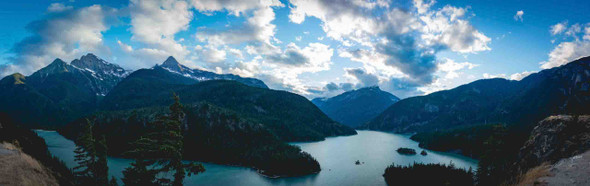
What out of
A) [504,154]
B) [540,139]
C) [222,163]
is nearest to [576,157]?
[540,139]

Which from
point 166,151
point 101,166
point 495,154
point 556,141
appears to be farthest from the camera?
point 495,154

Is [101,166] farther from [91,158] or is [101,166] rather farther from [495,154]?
[495,154]

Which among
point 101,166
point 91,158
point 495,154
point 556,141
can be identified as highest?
point 556,141

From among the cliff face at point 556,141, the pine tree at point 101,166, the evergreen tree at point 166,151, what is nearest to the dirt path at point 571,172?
the cliff face at point 556,141

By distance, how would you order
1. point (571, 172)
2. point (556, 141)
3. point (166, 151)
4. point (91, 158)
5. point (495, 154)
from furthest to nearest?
1. point (495, 154)
2. point (91, 158)
3. point (556, 141)
4. point (571, 172)
5. point (166, 151)

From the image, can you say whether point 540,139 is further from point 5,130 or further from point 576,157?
point 5,130

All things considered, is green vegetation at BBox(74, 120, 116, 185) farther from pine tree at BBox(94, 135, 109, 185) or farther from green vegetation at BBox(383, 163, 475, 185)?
green vegetation at BBox(383, 163, 475, 185)

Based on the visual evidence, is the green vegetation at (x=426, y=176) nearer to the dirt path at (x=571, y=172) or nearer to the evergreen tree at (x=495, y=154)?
the evergreen tree at (x=495, y=154)

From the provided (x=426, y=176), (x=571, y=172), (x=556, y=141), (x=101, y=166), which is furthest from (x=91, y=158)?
(x=426, y=176)
